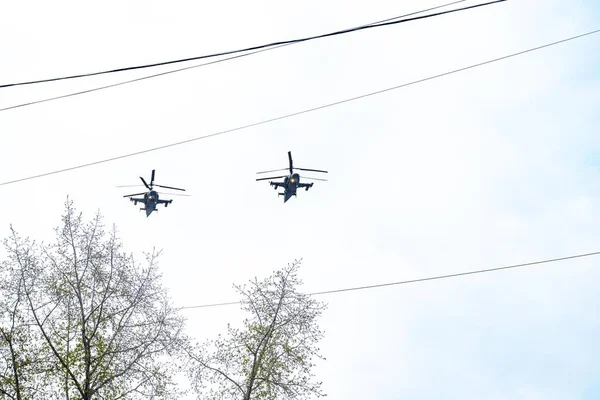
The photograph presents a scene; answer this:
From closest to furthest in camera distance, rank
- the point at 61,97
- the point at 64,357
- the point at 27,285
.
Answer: the point at 61,97, the point at 64,357, the point at 27,285

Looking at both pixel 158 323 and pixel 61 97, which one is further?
pixel 158 323

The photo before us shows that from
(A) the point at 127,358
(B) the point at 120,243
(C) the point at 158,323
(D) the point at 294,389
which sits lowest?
(D) the point at 294,389

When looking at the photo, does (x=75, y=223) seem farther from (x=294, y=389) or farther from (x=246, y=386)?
(x=294, y=389)

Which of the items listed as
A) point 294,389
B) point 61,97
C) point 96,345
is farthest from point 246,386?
point 61,97

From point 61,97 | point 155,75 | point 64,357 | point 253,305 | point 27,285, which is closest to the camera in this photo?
point 155,75

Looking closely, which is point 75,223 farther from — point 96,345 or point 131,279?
point 96,345

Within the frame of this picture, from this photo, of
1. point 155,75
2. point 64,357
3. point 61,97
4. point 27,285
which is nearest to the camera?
point 155,75

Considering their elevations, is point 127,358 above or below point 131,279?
below

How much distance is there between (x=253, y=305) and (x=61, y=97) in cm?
1154

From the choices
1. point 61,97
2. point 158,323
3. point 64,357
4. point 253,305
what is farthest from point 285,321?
point 61,97

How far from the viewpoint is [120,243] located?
20.4 metres

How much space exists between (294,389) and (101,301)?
7274mm

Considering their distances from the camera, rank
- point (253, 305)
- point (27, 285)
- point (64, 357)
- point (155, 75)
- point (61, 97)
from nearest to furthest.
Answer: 1. point (155, 75)
2. point (61, 97)
3. point (64, 357)
4. point (27, 285)
5. point (253, 305)

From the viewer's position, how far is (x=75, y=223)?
2023cm
